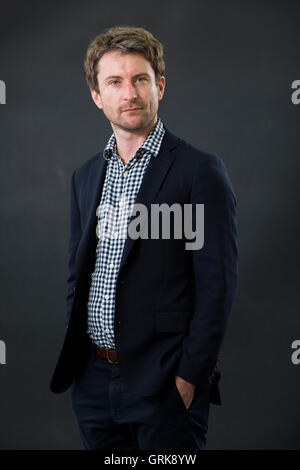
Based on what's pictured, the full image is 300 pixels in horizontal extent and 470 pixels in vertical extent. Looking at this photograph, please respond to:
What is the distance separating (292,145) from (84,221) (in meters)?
1.65

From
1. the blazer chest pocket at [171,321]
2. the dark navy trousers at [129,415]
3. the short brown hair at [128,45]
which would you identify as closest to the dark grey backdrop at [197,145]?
the short brown hair at [128,45]

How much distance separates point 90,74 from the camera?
2289 mm

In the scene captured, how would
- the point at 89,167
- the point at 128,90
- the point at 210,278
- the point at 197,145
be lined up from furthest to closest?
the point at 197,145, the point at 89,167, the point at 128,90, the point at 210,278

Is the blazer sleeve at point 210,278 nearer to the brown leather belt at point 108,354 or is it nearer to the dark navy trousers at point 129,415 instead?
the dark navy trousers at point 129,415

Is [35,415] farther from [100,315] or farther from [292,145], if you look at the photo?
[292,145]

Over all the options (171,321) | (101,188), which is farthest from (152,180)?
(171,321)

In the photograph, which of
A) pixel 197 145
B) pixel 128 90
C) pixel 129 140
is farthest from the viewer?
pixel 197 145

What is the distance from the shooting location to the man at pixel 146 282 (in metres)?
2.00

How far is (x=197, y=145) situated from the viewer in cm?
346

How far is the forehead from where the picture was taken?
6.98 ft

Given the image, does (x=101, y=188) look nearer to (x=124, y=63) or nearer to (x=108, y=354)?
(x=124, y=63)

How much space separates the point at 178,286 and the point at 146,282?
0.38ft

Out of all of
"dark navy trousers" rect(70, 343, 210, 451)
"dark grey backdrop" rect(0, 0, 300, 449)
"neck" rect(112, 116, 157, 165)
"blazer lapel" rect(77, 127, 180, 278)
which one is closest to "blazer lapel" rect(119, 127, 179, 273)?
"blazer lapel" rect(77, 127, 180, 278)

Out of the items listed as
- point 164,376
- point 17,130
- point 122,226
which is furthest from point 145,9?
point 164,376
